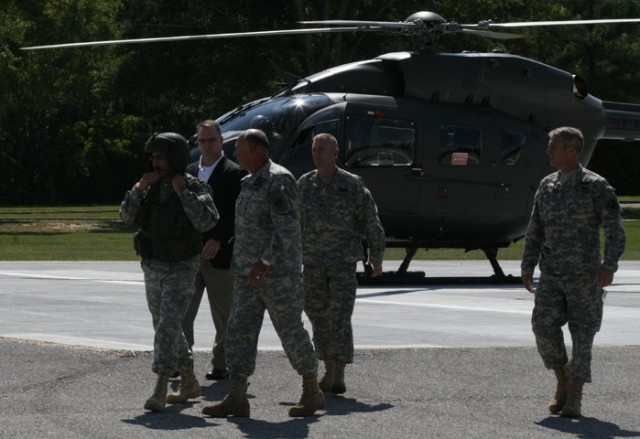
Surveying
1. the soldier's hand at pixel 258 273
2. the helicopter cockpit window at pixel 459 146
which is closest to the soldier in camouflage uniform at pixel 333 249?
the soldier's hand at pixel 258 273

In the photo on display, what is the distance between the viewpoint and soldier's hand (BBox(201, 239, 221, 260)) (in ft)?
31.6

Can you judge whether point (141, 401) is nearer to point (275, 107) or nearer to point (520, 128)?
point (275, 107)

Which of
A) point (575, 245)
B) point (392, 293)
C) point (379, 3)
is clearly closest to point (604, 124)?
point (392, 293)

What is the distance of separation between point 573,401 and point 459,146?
1045cm

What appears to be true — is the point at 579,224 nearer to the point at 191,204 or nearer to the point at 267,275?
the point at 267,275

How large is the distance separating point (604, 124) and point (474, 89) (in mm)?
2446

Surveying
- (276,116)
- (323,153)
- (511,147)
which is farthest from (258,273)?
(511,147)

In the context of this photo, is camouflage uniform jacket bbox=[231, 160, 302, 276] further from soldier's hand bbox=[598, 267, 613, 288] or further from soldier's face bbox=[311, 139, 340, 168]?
soldier's hand bbox=[598, 267, 613, 288]

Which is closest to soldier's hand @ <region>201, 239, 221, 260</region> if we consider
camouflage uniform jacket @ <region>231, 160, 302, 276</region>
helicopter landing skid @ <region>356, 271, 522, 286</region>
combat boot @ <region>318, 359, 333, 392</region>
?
camouflage uniform jacket @ <region>231, 160, 302, 276</region>

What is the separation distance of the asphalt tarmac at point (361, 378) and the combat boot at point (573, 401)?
11 centimetres

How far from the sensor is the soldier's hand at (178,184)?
8742 millimetres

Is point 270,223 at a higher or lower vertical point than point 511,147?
higher

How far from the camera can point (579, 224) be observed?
8.84m

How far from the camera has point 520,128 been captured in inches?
758
